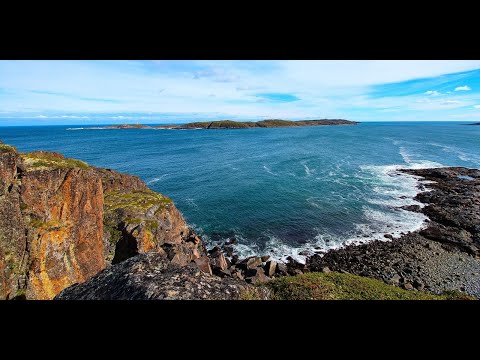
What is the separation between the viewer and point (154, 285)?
8438mm

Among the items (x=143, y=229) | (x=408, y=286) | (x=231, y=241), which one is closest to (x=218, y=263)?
(x=231, y=241)

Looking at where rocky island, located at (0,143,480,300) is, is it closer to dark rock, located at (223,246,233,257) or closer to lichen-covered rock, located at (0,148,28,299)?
lichen-covered rock, located at (0,148,28,299)

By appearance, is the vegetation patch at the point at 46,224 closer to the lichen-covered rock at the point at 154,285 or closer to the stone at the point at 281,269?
the lichen-covered rock at the point at 154,285

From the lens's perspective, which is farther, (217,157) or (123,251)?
(217,157)

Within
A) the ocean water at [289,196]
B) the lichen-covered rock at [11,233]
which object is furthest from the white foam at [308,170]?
the lichen-covered rock at [11,233]

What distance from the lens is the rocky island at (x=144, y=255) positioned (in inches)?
372

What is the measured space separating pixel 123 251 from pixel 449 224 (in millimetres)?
47242

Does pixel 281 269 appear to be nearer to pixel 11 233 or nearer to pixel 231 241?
pixel 231 241

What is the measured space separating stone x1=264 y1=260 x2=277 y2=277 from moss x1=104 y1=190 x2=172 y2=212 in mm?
14075

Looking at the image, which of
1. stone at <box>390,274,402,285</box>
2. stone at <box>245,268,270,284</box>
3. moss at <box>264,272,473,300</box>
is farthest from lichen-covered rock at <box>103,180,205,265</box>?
stone at <box>390,274,402,285</box>

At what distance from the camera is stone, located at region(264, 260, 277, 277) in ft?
103
